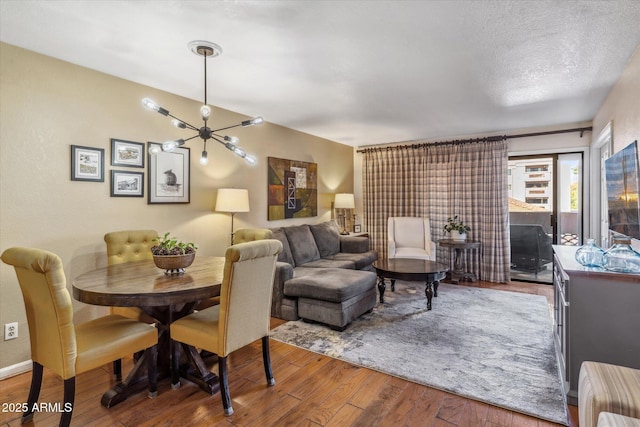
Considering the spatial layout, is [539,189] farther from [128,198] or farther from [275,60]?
[128,198]

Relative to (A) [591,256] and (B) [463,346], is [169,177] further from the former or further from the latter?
(A) [591,256]

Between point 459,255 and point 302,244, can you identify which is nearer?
point 302,244

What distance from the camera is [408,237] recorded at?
5422mm

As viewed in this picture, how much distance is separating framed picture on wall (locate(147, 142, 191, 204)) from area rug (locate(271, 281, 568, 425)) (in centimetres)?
178

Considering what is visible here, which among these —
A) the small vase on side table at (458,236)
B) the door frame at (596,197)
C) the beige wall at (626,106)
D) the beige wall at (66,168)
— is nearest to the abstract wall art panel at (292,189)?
the beige wall at (66,168)

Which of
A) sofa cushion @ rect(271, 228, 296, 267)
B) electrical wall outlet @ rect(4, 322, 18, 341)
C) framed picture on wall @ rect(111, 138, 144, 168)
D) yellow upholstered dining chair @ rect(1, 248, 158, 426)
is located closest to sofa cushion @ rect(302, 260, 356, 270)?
sofa cushion @ rect(271, 228, 296, 267)

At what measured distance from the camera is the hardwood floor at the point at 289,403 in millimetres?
1917

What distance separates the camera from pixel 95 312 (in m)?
2.93

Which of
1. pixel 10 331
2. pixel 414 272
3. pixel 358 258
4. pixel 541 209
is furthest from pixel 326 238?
pixel 10 331

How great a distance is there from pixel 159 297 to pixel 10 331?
5.16 ft

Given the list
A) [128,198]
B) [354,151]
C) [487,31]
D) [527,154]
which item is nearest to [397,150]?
[354,151]

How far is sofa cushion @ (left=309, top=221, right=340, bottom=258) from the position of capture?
505 centimetres

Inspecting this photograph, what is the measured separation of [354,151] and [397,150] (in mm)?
1006

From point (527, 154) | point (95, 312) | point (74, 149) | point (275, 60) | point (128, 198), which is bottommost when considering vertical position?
point (95, 312)
